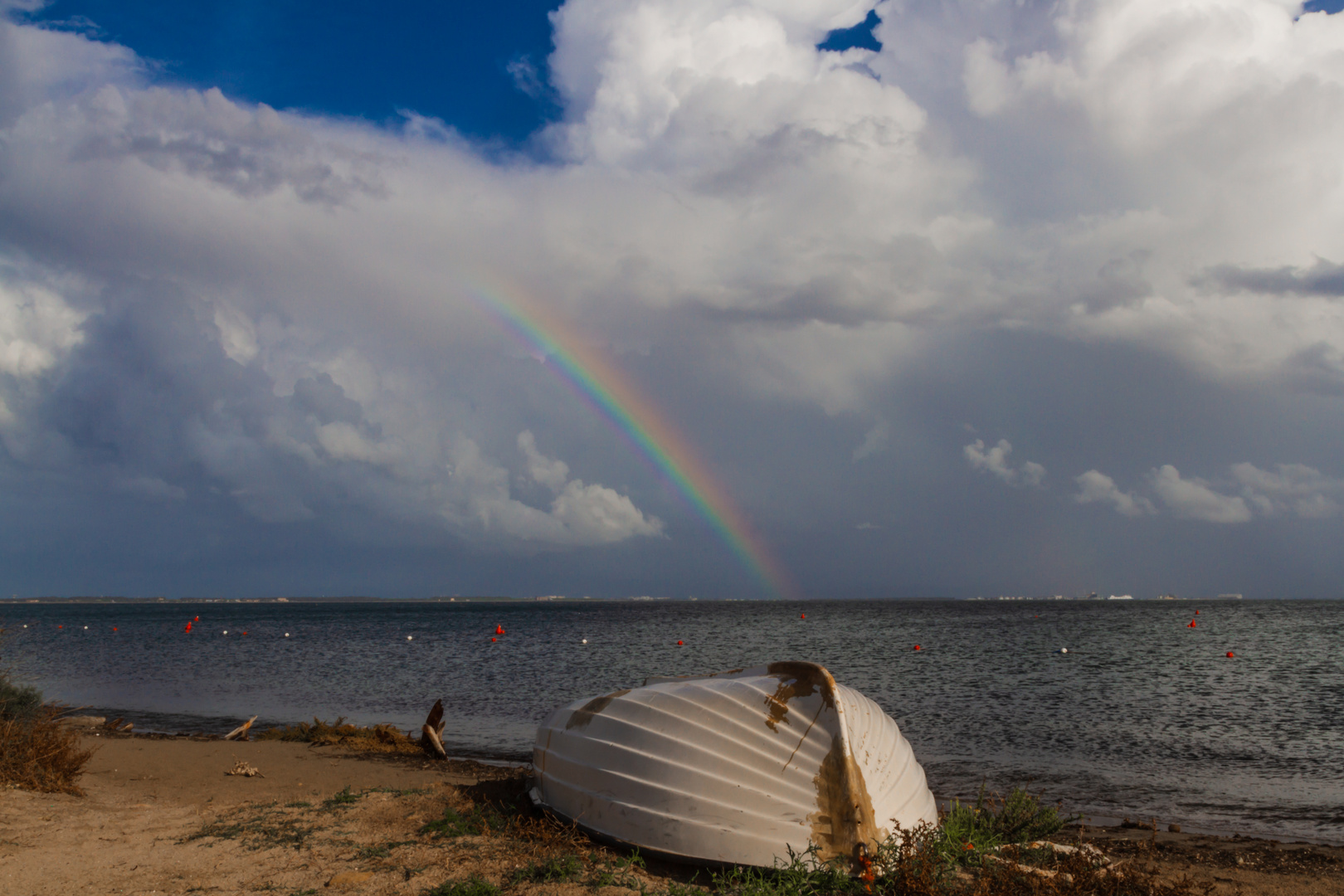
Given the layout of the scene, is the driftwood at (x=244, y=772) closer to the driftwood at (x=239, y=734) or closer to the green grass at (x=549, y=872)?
the driftwood at (x=239, y=734)

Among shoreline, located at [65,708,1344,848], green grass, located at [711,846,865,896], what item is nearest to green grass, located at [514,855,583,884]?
green grass, located at [711,846,865,896]

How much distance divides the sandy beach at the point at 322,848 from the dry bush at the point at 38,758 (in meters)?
0.33

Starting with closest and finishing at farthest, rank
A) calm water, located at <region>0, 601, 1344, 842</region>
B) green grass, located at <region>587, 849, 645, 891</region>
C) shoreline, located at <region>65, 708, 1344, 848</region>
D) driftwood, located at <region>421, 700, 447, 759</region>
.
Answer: green grass, located at <region>587, 849, 645, 891</region>, shoreline, located at <region>65, 708, 1344, 848</region>, calm water, located at <region>0, 601, 1344, 842</region>, driftwood, located at <region>421, 700, 447, 759</region>

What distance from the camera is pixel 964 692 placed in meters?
22.9

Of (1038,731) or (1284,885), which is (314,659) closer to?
(1038,731)

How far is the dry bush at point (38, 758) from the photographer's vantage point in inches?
336

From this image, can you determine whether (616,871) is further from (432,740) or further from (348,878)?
(432,740)

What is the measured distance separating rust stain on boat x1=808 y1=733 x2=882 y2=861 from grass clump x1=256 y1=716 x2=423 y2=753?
385 inches

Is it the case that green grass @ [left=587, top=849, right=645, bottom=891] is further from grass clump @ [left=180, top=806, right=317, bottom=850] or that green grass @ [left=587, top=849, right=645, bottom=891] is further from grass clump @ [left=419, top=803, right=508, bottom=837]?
grass clump @ [left=180, top=806, right=317, bottom=850]

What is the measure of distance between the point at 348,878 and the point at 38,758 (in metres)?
5.36

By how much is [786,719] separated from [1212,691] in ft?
→ 75.3

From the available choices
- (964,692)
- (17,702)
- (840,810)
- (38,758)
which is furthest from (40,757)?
(964,692)

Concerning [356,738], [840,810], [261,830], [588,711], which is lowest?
[356,738]

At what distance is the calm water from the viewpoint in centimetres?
A: 1266
